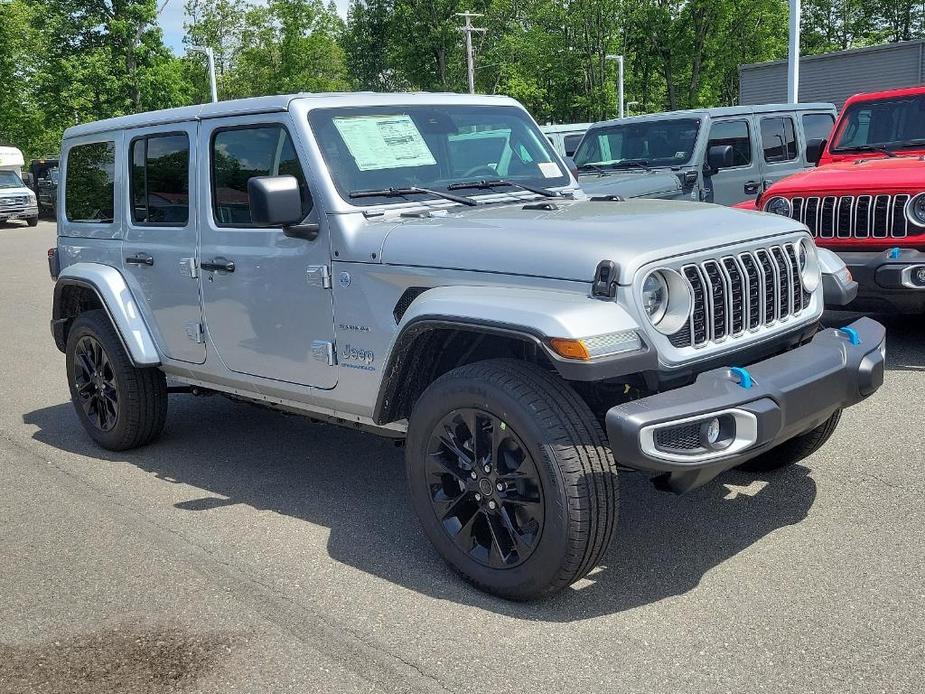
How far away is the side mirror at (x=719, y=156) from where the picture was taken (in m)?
9.56

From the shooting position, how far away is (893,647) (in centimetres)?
323

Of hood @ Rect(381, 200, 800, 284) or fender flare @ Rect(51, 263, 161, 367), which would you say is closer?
hood @ Rect(381, 200, 800, 284)

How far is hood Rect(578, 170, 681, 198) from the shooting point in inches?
369

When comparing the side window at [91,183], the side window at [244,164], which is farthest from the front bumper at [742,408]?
the side window at [91,183]

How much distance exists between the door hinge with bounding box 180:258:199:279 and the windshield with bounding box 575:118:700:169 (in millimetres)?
6394

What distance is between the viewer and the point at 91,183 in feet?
19.5

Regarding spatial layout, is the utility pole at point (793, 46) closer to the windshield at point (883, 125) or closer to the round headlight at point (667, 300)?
the windshield at point (883, 125)

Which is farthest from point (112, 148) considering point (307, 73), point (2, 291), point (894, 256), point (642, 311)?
point (307, 73)

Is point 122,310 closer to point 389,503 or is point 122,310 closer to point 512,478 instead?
point 389,503

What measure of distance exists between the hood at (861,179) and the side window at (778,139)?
10.9 ft

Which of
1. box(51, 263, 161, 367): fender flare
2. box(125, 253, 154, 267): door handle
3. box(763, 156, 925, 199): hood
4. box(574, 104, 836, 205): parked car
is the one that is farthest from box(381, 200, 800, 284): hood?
box(574, 104, 836, 205): parked car

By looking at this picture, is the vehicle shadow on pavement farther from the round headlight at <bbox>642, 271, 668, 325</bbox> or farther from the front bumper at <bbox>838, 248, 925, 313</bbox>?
the front bumper at <bbox>838, 248, 925, 313</bbox>

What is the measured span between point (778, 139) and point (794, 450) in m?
7.20

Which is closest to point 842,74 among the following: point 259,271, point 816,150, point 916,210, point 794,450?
point 816,150
